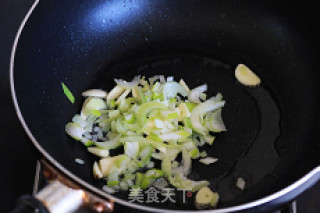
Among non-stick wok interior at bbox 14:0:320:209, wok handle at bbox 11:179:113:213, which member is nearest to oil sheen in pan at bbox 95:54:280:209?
non-stick wok interior at bbox 14:0:320:209

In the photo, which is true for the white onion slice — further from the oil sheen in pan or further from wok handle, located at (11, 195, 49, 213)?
wok handle, located at (11, 195, 49, 213)

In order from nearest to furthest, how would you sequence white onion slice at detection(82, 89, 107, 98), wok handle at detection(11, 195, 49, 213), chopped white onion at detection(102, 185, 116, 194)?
1. wok handle at detection(11, 195, 49, 213)
2. chopped white onion at detection(102, 185, 116, 194)
3. white onion slice at detection(82, 89, 107, 98)

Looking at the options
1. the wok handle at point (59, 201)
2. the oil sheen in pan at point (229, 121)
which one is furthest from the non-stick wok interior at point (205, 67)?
the wok handle at point (59, 201)

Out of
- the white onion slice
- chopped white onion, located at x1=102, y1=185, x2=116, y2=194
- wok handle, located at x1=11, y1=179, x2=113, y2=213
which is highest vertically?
the white onion slice

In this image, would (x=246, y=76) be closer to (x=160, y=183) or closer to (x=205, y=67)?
(x=205, y=67)

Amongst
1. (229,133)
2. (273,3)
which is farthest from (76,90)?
(273,3)

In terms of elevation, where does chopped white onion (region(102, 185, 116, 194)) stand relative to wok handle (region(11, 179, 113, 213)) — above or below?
below

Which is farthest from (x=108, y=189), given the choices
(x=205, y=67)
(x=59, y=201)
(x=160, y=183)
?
(x=205, y=67)

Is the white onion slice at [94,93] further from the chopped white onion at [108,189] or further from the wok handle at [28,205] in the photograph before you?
the wok handle at [28,205]
